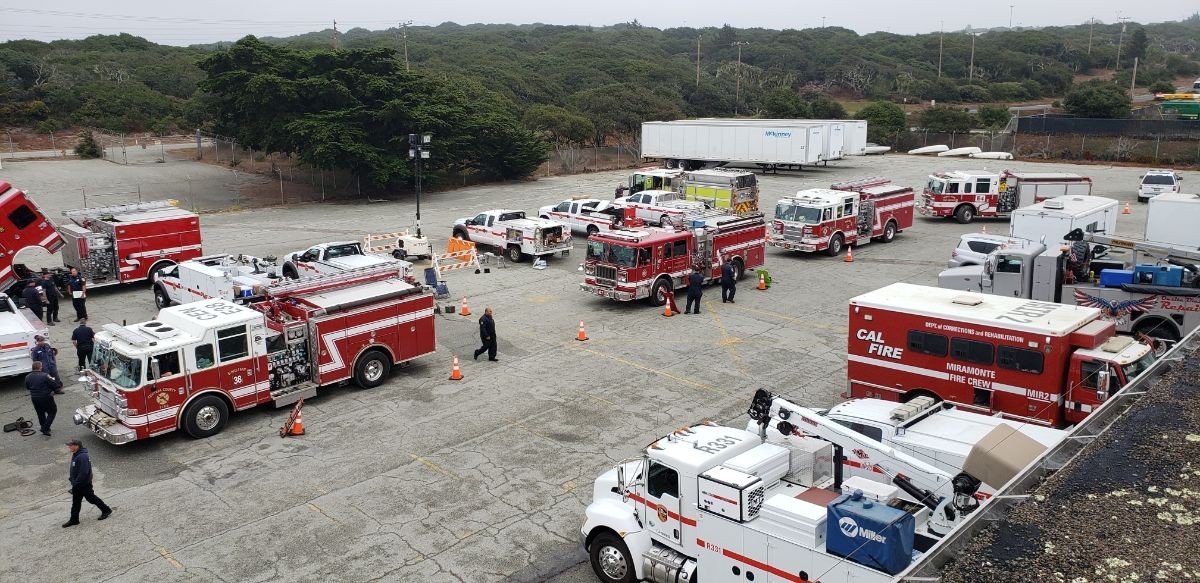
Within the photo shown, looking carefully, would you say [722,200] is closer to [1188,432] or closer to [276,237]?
[276,237]

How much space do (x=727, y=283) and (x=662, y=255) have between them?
6.72 feet

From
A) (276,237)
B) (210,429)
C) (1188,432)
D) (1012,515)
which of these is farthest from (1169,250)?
(276,237)

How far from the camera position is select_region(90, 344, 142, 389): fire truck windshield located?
52.6ft

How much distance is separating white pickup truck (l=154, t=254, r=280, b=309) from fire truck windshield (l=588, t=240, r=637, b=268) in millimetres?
8685

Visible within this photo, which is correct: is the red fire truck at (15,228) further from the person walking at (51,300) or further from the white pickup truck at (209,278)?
the white pickup truck at (209,278)

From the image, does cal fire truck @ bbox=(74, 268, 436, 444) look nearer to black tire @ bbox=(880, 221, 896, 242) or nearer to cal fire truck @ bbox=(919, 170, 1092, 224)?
black tire @ bbox=(880, 221, 896, 242)

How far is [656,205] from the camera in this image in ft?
122

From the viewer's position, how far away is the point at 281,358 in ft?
59.9

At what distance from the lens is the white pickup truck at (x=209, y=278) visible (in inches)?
969

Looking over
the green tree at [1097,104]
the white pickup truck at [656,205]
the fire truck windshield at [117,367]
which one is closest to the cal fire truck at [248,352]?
the fire truck windshield at [117,367]

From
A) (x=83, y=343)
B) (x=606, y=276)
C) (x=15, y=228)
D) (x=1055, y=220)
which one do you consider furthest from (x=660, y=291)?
(x=15, y=228)

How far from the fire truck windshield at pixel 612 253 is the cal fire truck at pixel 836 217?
941 cm

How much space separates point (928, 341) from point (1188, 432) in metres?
6.33

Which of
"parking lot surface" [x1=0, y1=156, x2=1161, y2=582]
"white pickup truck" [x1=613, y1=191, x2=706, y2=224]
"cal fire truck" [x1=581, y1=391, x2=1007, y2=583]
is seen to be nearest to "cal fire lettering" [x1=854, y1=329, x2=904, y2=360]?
"parking lot surface" [x1=0, y1=156, x2=1161, y2=582]
